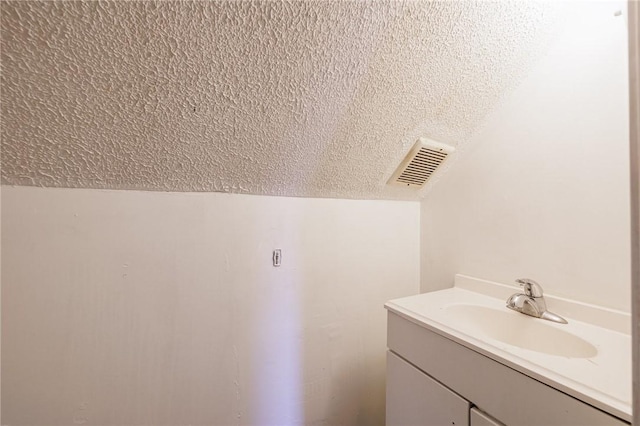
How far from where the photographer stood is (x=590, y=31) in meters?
0.79

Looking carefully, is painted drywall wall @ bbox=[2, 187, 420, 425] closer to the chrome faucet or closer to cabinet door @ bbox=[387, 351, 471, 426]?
cabinet door @ bbox=[387, 351, 471, 426]

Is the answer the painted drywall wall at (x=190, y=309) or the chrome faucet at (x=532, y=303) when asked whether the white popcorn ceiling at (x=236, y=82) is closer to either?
the painted drywall wall at (x=190, y=309)

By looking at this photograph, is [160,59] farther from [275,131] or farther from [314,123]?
[314,123]

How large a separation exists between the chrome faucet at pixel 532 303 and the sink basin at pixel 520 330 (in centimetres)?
2

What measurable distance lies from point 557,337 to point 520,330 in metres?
0.09

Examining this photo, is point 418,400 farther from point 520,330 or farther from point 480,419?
point 520,330

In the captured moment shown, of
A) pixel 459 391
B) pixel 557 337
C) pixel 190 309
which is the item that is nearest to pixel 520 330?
pixel 557 337

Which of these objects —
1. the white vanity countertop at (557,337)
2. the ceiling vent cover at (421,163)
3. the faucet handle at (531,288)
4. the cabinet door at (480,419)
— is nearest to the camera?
the white vanity countertop at (557,337)

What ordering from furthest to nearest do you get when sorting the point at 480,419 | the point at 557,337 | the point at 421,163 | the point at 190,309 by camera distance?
the point at 421,163 < the point at 190,309 < the point at 557,337 < the point at 480,419

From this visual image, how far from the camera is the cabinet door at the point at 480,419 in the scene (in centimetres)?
60

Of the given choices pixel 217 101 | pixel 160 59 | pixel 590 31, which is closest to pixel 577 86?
pixel 590 31

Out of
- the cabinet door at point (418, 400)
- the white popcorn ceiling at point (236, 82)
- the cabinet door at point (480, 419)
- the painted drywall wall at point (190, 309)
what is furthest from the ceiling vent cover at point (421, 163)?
the cabinet door at point (480, 419)

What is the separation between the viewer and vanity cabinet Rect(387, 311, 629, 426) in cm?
Answer: 51

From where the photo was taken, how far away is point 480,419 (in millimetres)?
625
